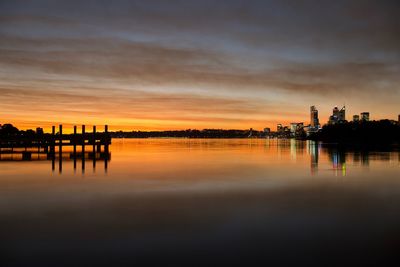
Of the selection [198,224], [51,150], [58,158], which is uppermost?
[51,150]

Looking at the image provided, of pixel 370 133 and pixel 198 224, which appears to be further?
pixel 370 133

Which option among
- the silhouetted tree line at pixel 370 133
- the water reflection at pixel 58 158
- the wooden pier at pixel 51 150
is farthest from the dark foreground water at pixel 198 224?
the silhouetted tree line at pixel 370 133

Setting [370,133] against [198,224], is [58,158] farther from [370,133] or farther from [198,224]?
[370,133]

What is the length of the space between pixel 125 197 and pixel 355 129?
494 feet

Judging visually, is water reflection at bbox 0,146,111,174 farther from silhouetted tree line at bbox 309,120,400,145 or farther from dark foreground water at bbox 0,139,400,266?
silhouetted tree line at bbox 309,120,400,145

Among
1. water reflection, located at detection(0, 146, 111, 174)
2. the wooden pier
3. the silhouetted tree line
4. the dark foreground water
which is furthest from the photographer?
the silhouetted tree line

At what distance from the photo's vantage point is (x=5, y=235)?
11531 mm

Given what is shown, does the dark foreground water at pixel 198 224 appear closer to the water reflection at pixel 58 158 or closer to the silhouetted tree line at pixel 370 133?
the water reflection at pixel 58 158

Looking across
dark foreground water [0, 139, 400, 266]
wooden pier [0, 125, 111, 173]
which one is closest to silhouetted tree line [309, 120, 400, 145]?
wooden pier [0, 125, 111, 173]

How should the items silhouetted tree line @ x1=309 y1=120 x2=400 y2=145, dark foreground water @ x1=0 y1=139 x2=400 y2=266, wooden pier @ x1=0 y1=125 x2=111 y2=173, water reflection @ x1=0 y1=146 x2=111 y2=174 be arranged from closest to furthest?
dark foreground water @ x1=0 y1=139 x2=400 y2=266 → water reflection @ x1=0 y1=146 x2=111 y2=174 → wooden pier @ x1=0 y1=125 x2=111 y2=173 → silhouetted tree line @ x1=309 y1=120 x2=400 y2=145

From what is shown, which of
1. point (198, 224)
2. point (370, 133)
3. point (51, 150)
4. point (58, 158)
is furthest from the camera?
point (370, 133)

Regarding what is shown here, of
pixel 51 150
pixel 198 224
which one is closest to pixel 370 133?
pixel 51 150

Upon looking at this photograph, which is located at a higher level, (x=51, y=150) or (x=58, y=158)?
(x=51, y=150)

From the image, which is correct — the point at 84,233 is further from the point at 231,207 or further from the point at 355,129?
the point at 355,129
